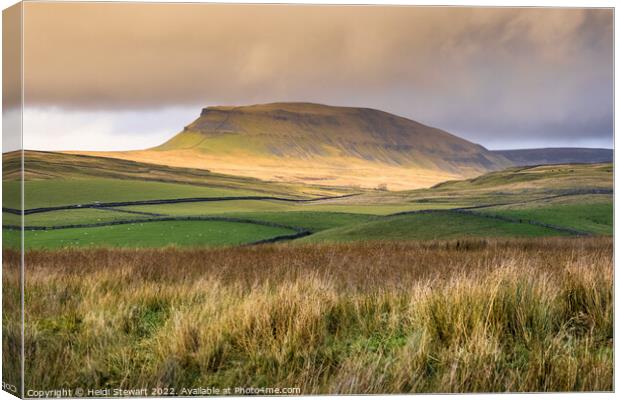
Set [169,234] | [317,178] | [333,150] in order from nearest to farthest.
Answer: [333,150] → [317,178] → [169,234]

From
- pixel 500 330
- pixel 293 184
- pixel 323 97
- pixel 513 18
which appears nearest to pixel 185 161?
pixel 293 184

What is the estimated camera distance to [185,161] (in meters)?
14.8

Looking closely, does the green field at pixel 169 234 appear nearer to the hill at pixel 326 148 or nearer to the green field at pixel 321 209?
the green field at pixel 321 209

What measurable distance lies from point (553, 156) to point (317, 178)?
13.8ft

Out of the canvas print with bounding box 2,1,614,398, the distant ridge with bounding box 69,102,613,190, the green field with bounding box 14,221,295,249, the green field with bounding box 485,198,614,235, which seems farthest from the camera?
the green field with bounding box 14,221,295,249

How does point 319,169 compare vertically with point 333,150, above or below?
below

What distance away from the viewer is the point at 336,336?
8.00m

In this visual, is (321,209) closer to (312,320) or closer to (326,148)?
(326,148)

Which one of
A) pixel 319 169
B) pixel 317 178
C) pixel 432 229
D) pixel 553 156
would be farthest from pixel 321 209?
pixel 553 156

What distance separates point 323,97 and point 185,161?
3702mm

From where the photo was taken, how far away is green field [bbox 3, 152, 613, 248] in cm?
1519

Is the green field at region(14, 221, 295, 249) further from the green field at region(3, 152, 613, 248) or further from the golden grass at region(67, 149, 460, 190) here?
the golden grass at region(67, 149, 460, 190)

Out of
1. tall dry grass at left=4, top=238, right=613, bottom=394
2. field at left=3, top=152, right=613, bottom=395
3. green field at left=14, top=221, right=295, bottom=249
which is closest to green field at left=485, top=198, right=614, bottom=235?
field at left=3, top=152, right=613, bottom=395

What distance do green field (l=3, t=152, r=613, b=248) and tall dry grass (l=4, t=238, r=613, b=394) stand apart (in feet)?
10.0
